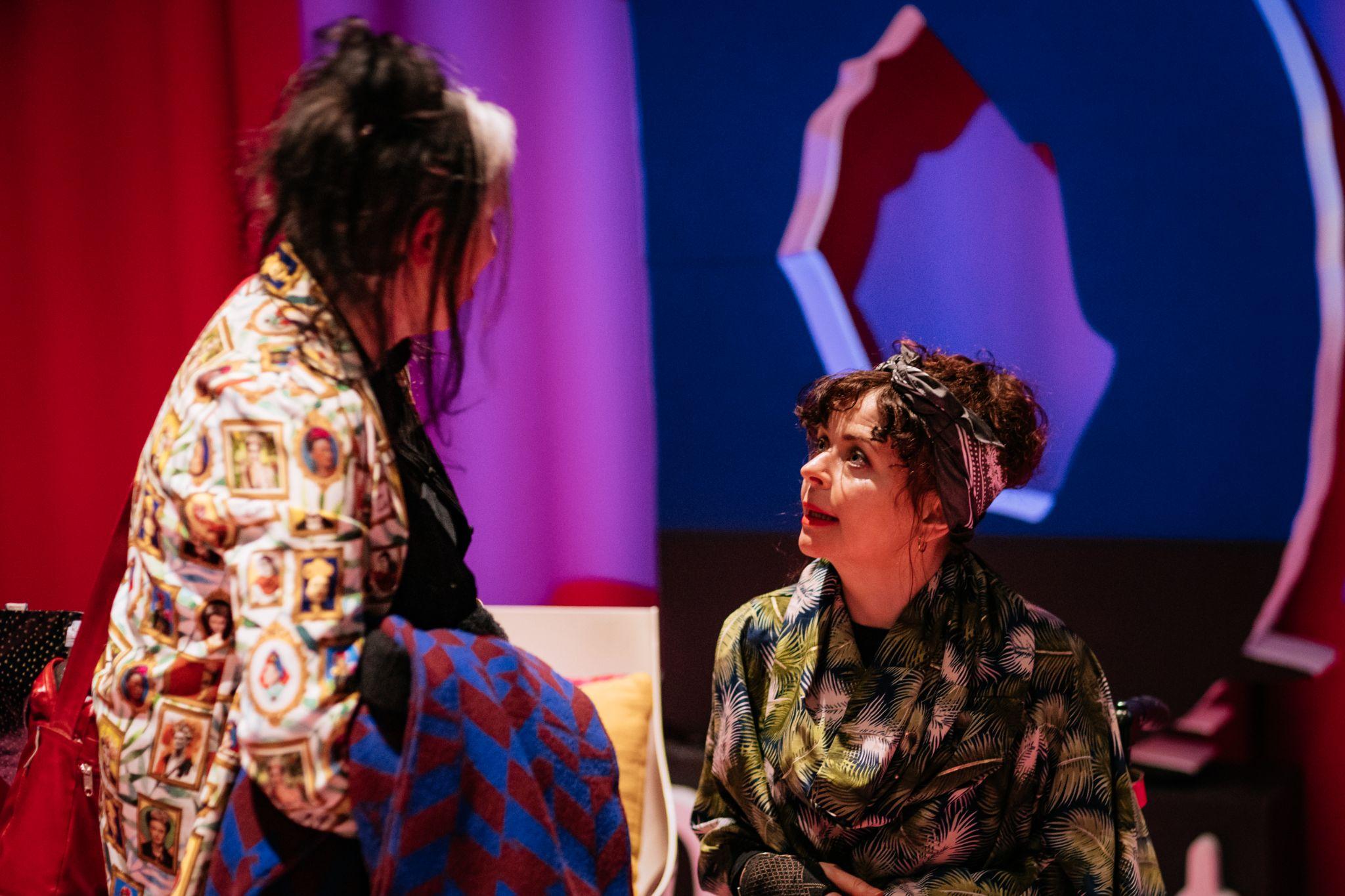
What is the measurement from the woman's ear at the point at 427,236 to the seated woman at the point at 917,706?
0.78 metres

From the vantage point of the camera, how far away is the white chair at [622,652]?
2328 mm

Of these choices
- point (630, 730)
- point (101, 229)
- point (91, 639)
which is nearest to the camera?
point (91, 639)

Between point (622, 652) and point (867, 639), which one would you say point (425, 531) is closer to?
point (867, 639)

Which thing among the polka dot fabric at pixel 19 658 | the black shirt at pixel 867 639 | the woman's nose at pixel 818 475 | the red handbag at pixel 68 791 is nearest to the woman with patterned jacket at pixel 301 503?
the red handbag at pixel 68 791

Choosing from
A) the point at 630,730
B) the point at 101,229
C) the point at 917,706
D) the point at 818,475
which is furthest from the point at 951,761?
the point at 101,229

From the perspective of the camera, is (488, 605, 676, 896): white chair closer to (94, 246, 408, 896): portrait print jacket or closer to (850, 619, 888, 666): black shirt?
(850, 619, 888, 666): black shirt

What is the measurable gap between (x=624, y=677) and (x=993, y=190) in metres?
1.32

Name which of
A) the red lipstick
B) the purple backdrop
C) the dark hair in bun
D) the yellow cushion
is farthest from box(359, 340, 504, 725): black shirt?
the purple backdrop

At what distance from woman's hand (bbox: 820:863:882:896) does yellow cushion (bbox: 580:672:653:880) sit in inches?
28.0

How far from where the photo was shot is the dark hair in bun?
3.53ft

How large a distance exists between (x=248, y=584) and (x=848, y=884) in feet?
3.54

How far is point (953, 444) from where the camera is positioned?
65.7 inches

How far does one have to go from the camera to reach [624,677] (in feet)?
7.93

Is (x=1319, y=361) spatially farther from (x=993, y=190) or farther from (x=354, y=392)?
(x=354, y=392)
